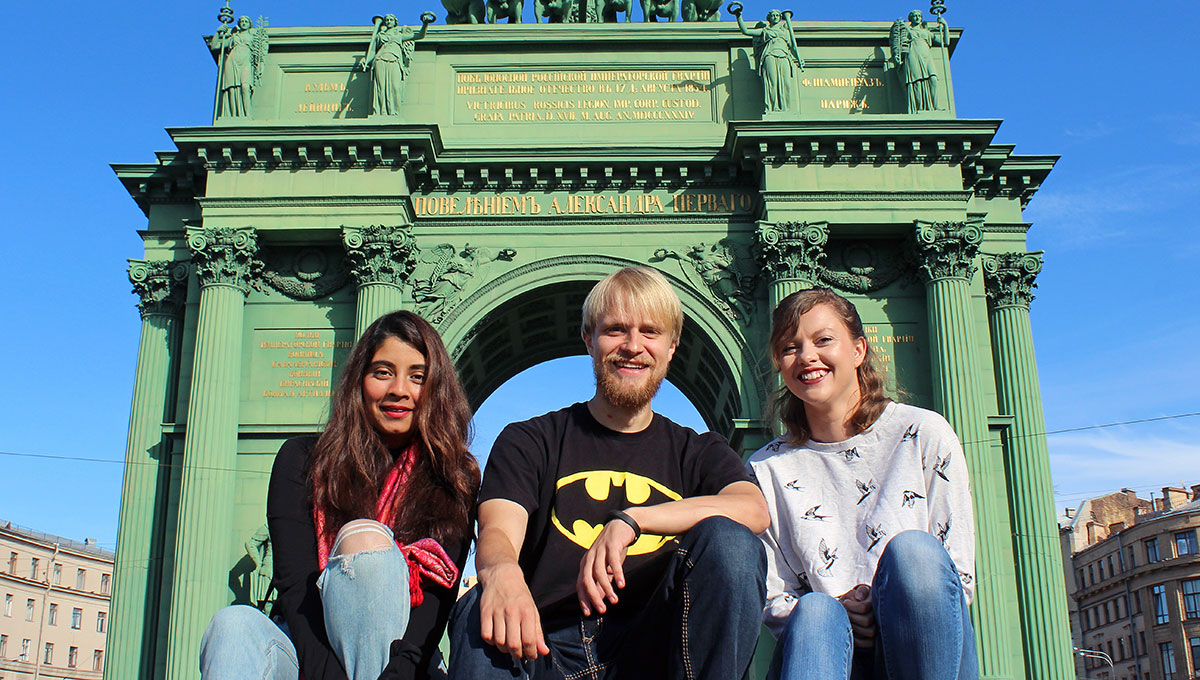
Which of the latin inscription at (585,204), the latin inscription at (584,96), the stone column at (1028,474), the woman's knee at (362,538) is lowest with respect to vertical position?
the woman's knee at (362,538)

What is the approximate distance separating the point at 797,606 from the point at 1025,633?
20405 millimetres

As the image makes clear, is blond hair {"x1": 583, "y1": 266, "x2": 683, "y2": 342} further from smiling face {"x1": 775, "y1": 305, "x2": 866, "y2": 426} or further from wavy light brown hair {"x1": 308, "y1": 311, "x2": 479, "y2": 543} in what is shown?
wavy light brown hair {"x1": 308, "y1": 311, "x2": 479, "y2": 543}

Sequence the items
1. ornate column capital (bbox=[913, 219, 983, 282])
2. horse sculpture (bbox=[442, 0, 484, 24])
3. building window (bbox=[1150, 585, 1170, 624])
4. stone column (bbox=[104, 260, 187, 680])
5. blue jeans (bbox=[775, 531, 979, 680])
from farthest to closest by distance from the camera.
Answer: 1. building window (bbox=[1150, 585, 1170, 624])
2. horse sculpture (bbox=[442, 0, 484, 24])
3. ornate column capital (bbox=[913, 219, 983, 282])
4. stone column (bbox=[104, 260, 187, 680])
5. blue jeans (bbox=[775, 531, 979, 680])

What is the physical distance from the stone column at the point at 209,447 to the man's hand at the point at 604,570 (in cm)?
1834

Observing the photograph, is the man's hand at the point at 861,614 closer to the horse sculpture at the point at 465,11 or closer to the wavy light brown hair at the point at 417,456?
the wavy light brown hair at the point at 417,456

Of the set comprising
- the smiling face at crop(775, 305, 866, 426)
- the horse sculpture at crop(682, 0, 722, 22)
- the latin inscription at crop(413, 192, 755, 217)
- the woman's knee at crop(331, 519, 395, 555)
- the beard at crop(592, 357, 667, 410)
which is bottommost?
the woman's knee at crop(331, 519, 395, 555)

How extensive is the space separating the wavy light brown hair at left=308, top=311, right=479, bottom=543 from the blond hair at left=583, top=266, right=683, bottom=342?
Result: 989 millimetres

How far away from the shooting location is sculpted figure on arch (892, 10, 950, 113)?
24000mm

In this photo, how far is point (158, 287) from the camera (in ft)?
82.2

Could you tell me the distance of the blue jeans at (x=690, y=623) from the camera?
3.95m

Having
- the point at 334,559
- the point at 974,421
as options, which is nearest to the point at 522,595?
the point at 334,559

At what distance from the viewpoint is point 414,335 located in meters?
5.73

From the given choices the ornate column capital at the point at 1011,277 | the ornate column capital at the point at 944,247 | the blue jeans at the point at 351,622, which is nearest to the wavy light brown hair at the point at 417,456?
the blue jeans at the point at 351,622

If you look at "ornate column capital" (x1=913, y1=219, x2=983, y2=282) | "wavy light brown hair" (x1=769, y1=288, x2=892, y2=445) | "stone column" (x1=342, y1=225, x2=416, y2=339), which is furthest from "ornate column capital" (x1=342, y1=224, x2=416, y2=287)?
"wavy light brown hair" (x1=769, y1=288, x2=892, y2=445)
